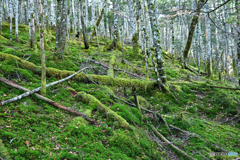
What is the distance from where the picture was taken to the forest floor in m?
3.57

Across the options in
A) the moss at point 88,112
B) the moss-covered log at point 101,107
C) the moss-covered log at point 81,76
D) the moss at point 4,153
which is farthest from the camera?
the moss-covered log at point 81,76

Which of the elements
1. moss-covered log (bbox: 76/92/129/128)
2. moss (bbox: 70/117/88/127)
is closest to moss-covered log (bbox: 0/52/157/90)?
moss-covered log (bbox: 76/92/129/128)

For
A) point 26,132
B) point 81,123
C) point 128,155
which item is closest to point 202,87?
point 128,155

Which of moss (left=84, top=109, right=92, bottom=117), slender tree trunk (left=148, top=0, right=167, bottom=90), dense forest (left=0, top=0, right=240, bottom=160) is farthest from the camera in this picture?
slender tree trunk (left=148, top=0, right=167, bottom=90)

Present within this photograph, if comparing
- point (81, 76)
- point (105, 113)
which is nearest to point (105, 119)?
point (105, 113)

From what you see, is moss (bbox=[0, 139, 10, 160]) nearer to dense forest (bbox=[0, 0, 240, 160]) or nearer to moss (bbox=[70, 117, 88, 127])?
dense forest (bbox=[0, 0, 240, 160])

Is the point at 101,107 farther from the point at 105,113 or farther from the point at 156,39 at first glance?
the point at 156,39

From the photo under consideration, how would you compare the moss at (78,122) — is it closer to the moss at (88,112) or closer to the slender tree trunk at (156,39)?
the moss at (88,112)

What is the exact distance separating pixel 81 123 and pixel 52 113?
95 cm

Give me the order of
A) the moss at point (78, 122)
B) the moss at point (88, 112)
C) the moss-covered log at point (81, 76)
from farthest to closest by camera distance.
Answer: the moss-covered log at point (81, 76) < the moss at point (88, 112) < the moss at point (78, 122)

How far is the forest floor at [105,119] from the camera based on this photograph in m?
3.57

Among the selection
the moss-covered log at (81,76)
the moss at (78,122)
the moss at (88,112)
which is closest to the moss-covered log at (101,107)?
the moss at (88,112)

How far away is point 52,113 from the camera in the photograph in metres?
4.57

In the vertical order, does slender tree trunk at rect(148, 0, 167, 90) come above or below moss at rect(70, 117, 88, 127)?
above
